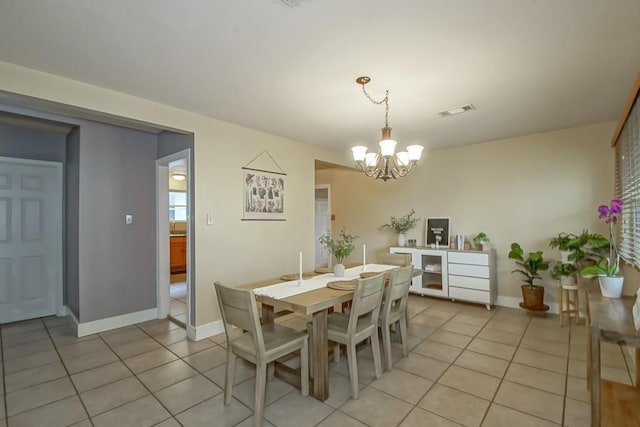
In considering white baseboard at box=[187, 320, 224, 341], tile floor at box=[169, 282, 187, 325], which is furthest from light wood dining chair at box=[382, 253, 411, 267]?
tile floor at box=[169, 282, 187, 325]

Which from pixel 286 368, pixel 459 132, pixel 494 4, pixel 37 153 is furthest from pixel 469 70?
pixel 37 153

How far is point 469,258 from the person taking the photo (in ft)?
14.4

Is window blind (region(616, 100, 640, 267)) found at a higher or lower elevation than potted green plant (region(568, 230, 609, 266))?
higher

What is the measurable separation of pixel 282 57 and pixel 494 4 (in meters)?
1.31

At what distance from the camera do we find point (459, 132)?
13.2 feet

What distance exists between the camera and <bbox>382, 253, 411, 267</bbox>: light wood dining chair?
3.74m

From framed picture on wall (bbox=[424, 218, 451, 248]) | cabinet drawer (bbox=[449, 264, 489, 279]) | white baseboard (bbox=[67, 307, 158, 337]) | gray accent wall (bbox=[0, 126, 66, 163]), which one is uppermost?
gray accent wall (bbox=[0, 126, 66, 163])

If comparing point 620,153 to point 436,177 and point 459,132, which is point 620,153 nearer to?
point 459,132

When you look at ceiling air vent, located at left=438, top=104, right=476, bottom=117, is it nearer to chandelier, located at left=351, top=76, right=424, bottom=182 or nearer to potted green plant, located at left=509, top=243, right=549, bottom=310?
chandelier, located at left=351, top=76, right=424, bottom=182

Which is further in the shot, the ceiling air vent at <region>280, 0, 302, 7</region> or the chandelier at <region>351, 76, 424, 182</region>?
the chandelier at <region>351, 76, 424, 182</region>

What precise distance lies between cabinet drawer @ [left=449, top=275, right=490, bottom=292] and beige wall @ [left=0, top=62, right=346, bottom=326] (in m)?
2.21

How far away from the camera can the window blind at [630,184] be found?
244 centimetres

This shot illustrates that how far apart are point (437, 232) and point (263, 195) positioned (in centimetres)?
289

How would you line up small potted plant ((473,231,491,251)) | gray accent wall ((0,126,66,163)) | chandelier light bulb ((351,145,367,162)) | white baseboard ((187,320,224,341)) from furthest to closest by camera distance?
small potted plant ((473,231,491,251))
gray accent wall ((0,126,66,163))
white baseboard ((187,320,224,341))
chandelier light bulb ((351,145,367,162))
